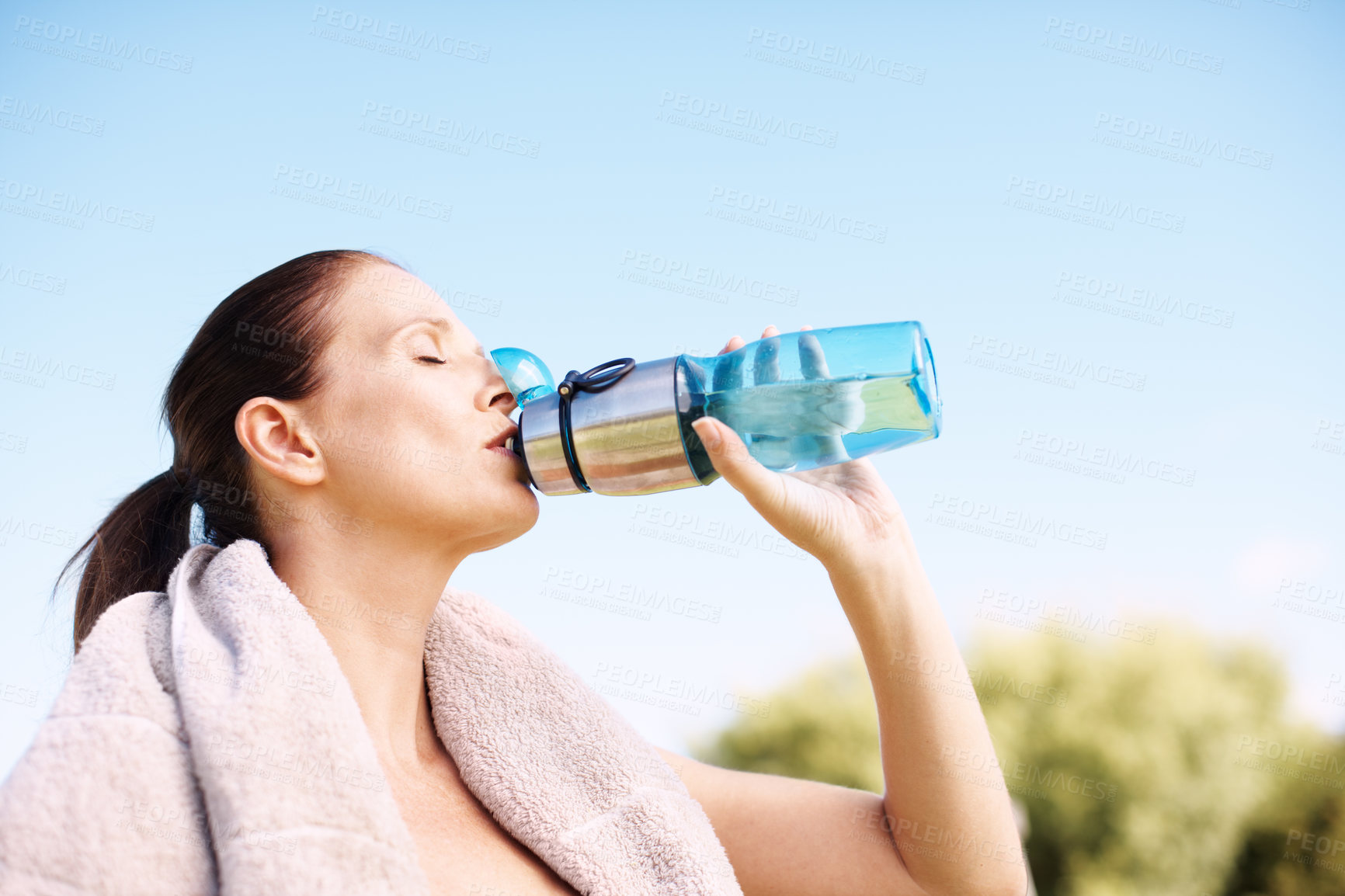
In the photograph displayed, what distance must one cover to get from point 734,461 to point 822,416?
24 centimetres

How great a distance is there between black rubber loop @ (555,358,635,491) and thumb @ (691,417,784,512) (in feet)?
0.64

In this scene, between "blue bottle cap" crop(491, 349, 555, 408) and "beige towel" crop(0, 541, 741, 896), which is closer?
"beige towel" crop(0, 541, 741, 896)

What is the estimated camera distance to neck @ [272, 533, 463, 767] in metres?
1.64

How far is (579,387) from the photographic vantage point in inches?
65.2

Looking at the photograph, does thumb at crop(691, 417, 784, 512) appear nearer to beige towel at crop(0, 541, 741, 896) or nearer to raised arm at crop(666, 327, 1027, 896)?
raised arm at crop(666, 327, 1027, 896)

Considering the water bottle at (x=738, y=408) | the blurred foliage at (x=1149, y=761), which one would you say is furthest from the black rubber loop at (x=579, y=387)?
the blurred foliage at (x=1149, y=761)

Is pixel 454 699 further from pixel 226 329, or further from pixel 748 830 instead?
pixel 226 329

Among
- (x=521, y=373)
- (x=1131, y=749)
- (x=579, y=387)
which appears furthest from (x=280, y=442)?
(x=1131, y=749)

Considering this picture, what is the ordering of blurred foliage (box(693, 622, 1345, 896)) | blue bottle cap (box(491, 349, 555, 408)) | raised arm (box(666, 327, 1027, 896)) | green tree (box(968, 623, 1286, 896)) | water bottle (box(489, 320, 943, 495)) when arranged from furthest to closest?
green tree (box(968, 623, 1286, 896)), blurred foliage (box(693, 622, 1345, 896)), blue bottle cap (box(491, 349, 555, 408)), raised arm (box(666, 327, 1027, 896)), water bottle (box(489, 320, 943, 495))

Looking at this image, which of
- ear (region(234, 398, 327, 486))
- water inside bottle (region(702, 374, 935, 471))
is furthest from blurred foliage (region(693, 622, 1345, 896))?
ear (region(234, 398, 327, 486))

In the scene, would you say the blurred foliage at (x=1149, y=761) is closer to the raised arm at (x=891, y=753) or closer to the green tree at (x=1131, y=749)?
the green tree at (x=1131, y=749)

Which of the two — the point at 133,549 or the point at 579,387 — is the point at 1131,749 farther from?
the point at 133,549

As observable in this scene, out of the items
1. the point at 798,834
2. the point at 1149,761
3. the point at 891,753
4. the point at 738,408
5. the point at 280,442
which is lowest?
the point at 1149,761

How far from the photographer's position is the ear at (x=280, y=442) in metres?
1.67
